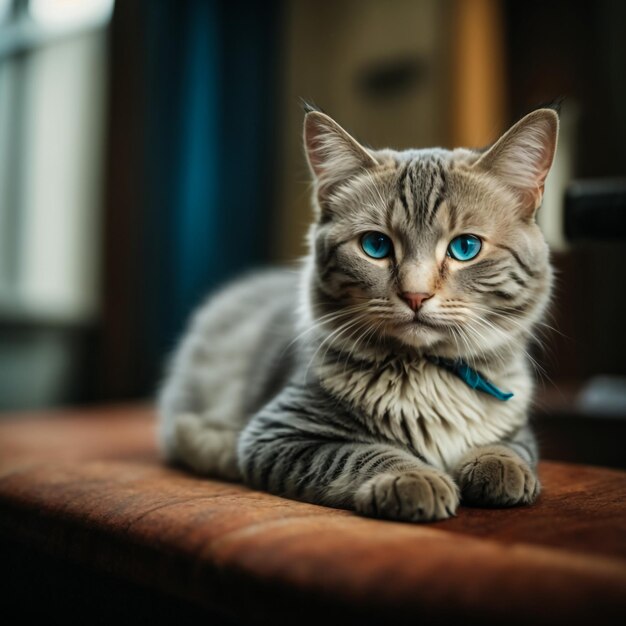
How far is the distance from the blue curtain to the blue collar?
2577 millimetres

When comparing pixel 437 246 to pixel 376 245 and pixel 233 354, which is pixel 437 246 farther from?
pixel 233 354

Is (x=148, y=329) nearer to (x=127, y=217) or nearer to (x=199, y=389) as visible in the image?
(x=127, y=217)

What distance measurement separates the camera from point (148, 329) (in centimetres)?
371

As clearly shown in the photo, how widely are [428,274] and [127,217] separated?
2.73m

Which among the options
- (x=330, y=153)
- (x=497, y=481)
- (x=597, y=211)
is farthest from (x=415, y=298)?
(x=597, y=211)

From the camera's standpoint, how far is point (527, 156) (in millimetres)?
1429

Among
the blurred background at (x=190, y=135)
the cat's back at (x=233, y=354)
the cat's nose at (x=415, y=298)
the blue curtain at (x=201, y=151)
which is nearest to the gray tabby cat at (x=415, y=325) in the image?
the cat's nose at (x=415, y=298)

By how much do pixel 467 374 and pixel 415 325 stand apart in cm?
19

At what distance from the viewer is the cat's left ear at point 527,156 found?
1366mm

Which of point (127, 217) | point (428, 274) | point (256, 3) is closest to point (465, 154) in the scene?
point (428, 274)

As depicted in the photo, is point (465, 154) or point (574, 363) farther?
point (574, 363)

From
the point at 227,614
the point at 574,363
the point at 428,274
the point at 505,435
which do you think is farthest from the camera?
the point at 574,363

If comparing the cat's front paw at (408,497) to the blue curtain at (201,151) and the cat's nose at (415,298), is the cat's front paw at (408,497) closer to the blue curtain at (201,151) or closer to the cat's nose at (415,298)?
the cat's nose at (415,298)

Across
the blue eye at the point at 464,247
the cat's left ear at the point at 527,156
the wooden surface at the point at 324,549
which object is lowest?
the wooden surface at the point at 324,549
